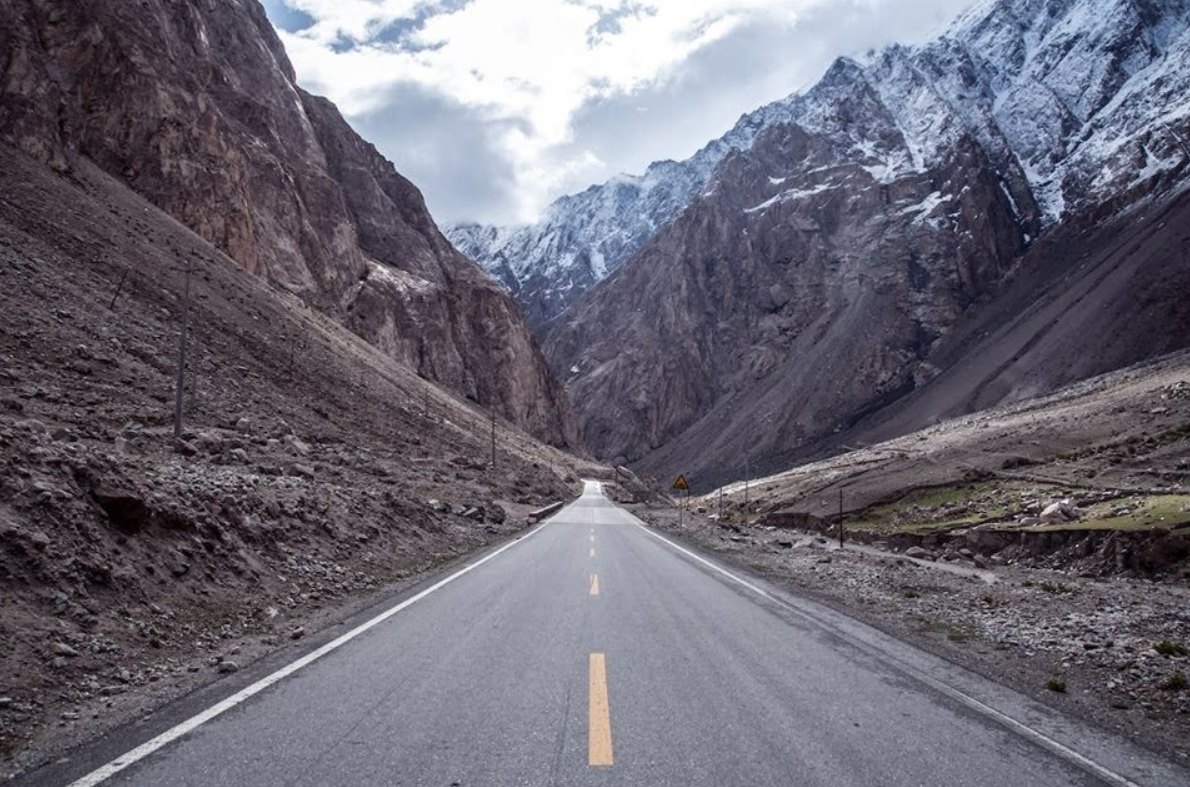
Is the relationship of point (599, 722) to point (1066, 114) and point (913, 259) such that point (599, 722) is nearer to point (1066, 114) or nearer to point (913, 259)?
point (913, 259)

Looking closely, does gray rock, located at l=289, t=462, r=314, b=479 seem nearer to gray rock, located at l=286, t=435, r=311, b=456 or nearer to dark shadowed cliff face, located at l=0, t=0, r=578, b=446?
gray rock, located at l=286, t=435, r=311, b=456

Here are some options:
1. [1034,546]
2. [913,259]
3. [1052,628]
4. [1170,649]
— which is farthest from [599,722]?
[913,259]

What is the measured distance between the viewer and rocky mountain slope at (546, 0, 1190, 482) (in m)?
109

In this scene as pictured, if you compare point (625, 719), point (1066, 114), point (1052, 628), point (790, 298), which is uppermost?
point (1066, 114)

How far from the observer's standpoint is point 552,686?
689 cm

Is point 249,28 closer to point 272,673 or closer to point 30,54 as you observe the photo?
point 30,54

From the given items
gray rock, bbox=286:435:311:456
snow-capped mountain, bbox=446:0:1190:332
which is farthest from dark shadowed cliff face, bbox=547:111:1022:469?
gray rock, bbox=286:435:311:456

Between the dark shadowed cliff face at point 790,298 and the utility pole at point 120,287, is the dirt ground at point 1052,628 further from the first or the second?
the dark shadowed cliff face at point 790,298

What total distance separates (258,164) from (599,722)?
84.0 m

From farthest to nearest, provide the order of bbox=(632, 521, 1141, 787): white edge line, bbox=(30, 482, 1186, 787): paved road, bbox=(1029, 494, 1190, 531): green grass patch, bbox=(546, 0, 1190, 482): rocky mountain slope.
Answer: bbox=(546, 0, 1190, 482): rocky mountain slope, bbox=(1029, 494, 1190, 531): green grass patch, bbox=(632, 521, 1141, 787): white edge line, bbox=(30, 482, 1186, 787): paved road

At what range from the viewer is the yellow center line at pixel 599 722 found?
516 cm

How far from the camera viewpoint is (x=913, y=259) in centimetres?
15300

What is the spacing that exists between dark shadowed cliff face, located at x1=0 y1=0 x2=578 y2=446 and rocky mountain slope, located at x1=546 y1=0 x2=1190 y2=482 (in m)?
47.5

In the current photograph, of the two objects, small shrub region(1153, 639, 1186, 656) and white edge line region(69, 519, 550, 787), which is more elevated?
white edge line region(69, 519, 550, 787)
